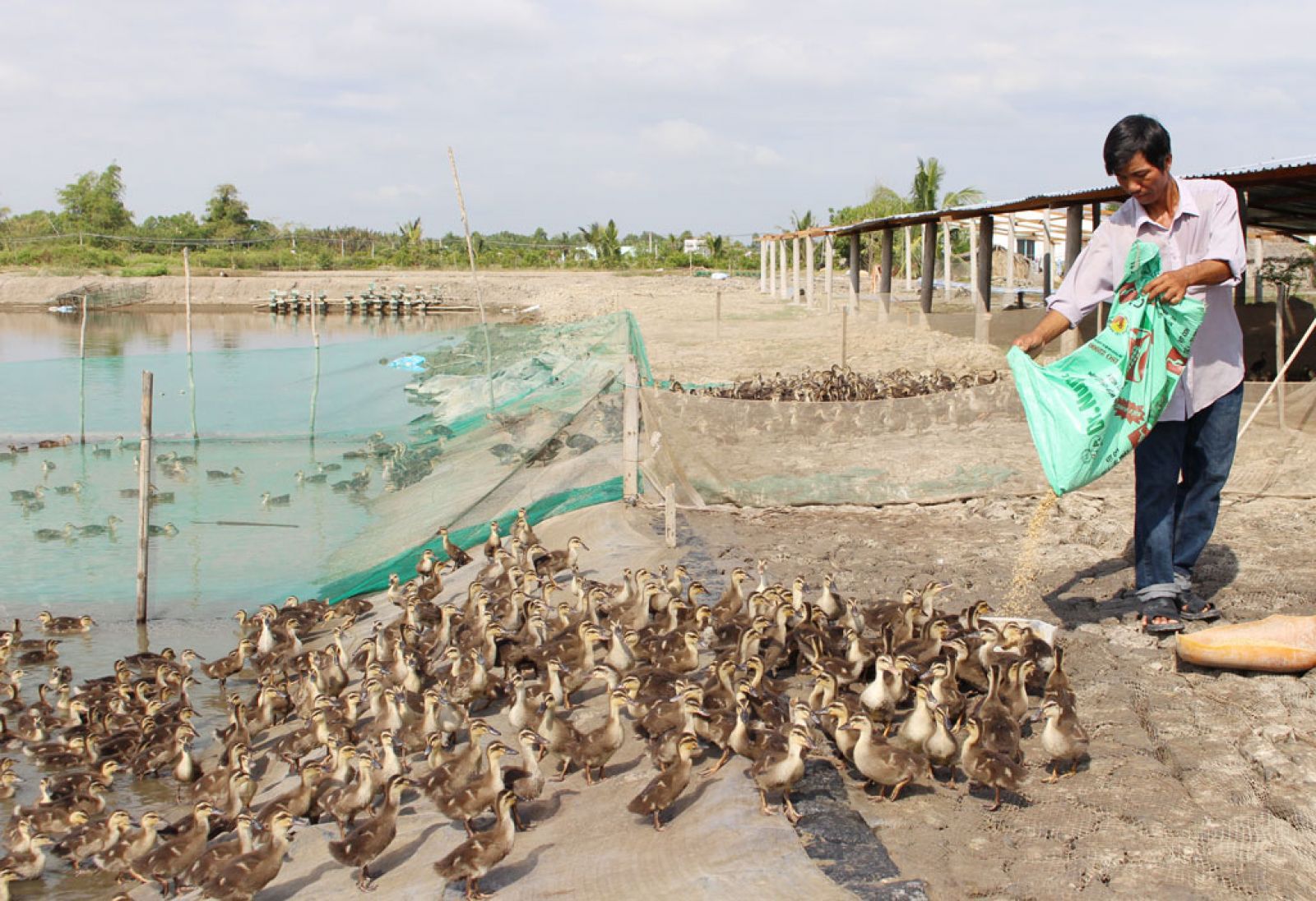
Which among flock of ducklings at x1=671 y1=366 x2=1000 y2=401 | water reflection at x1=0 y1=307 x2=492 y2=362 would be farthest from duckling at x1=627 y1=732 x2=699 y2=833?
water reflection at x1=0 y1=307 x2=492 y2=362

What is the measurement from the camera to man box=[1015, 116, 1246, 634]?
275 inches

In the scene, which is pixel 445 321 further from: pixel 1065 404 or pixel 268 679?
pixel 1065 404

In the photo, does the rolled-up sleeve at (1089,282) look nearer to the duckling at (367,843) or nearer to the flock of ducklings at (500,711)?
the flock of ducklings at (500,711)

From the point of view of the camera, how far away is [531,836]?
22.9 ft

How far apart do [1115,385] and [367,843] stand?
5264mm

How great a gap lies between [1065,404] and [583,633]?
413 centimetres

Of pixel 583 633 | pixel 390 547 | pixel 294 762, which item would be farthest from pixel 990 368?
pixel 294 762

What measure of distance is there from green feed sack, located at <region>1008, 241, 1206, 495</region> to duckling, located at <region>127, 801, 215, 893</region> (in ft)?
19.4

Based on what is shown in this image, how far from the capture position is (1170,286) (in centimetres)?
698

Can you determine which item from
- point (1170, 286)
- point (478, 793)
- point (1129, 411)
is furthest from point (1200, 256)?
point (478, 793)

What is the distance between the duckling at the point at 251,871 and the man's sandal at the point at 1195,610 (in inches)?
230

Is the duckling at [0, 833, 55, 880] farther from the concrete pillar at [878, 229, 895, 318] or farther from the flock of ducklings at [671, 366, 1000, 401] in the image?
the concrete pillar at [878, 229, 895, 318]

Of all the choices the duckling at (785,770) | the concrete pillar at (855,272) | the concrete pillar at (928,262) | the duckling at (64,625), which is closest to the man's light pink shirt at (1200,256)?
the duckling at (785,770)

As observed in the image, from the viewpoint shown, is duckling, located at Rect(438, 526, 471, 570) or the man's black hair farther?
duckling, located at Rect(438, 526, 471, 570)
